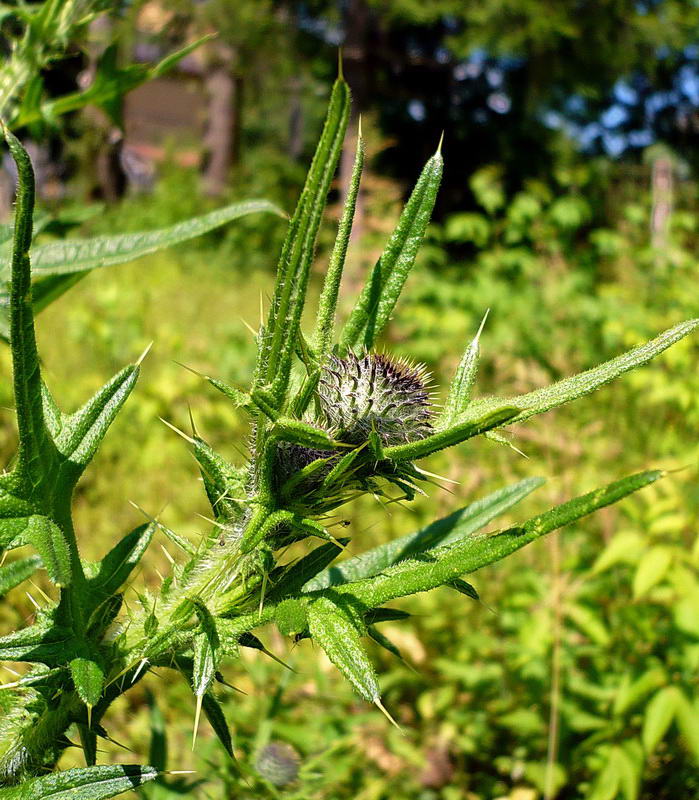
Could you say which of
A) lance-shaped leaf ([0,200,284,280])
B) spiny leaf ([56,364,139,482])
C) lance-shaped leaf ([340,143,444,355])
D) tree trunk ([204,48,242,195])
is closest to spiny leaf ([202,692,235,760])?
spiny leaf ([56,364,139,482])

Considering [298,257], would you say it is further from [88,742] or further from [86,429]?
[88,742]

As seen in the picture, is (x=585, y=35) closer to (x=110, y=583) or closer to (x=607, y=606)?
(x=607, y=606)

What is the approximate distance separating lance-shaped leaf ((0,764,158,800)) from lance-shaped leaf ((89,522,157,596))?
148 millimetres

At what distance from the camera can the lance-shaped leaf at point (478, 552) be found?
54cm

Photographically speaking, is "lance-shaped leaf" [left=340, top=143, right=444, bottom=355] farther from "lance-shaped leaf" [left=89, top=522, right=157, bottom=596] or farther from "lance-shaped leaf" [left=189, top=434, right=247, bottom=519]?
"lance-shaped leaf" [left=89, top=522, right=157, bottom=596]

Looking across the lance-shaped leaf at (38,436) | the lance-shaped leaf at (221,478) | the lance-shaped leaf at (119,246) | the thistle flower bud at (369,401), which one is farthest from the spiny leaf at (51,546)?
the lance-shaped leaf at (119,246)

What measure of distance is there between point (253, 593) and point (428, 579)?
6.5 inches

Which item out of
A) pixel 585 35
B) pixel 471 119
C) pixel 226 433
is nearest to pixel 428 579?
pixel 226 433

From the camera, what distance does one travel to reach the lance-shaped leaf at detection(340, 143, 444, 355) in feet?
2.29

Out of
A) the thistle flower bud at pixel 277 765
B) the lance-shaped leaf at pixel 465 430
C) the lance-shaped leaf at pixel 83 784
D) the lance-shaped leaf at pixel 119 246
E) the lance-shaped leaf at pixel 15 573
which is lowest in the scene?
the thistle flower bud at pixel 277 765

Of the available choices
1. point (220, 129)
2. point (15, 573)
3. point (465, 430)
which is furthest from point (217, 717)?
point (220, 129)

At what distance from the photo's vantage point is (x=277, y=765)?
1.34 metres

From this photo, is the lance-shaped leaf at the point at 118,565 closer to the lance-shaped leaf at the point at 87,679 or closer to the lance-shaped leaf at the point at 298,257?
the lance-shaped leaf at the point at 87,679

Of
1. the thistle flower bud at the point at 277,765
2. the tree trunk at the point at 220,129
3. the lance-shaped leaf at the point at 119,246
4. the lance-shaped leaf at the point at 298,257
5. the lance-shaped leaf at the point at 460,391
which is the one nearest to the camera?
the lance-shaped leaf at the point at 298,257
